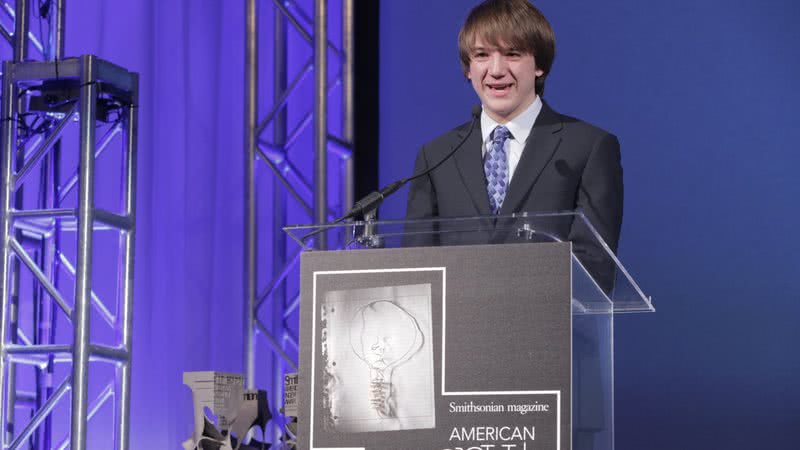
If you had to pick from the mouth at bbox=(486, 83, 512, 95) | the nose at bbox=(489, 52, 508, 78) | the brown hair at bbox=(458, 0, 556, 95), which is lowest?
the mouth at bbox=(486, 83, 512, 95)

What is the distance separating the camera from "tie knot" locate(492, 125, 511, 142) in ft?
8.95

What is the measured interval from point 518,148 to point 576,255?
79 cm

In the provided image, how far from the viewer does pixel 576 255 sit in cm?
198

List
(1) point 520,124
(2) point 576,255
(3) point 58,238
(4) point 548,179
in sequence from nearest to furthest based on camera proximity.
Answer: (2) point 576,255 → (4) point 548,179 → (1) point 520,124 → (3) point 58,238

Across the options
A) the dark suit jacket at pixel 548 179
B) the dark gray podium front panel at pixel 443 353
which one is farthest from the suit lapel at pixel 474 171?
the dark gray podium front panel at pixel 443 353

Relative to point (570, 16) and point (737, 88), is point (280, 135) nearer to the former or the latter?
point (570, 16)

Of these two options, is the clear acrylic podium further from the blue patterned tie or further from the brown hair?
Answer: the brown hair

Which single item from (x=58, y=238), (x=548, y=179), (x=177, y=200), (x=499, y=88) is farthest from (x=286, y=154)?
(x=548, y=179)

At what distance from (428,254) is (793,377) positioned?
2.84 meters

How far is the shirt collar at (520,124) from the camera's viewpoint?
276 cm

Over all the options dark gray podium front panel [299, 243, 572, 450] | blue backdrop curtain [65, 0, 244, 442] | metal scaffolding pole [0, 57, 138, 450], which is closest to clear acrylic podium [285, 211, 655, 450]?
dark gray podium front panel [299, 243, 572, 450]

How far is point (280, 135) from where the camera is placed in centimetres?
515

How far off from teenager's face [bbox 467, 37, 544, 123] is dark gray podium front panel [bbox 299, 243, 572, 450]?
949 mm

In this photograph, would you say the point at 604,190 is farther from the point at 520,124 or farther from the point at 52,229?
the point at 52,229
